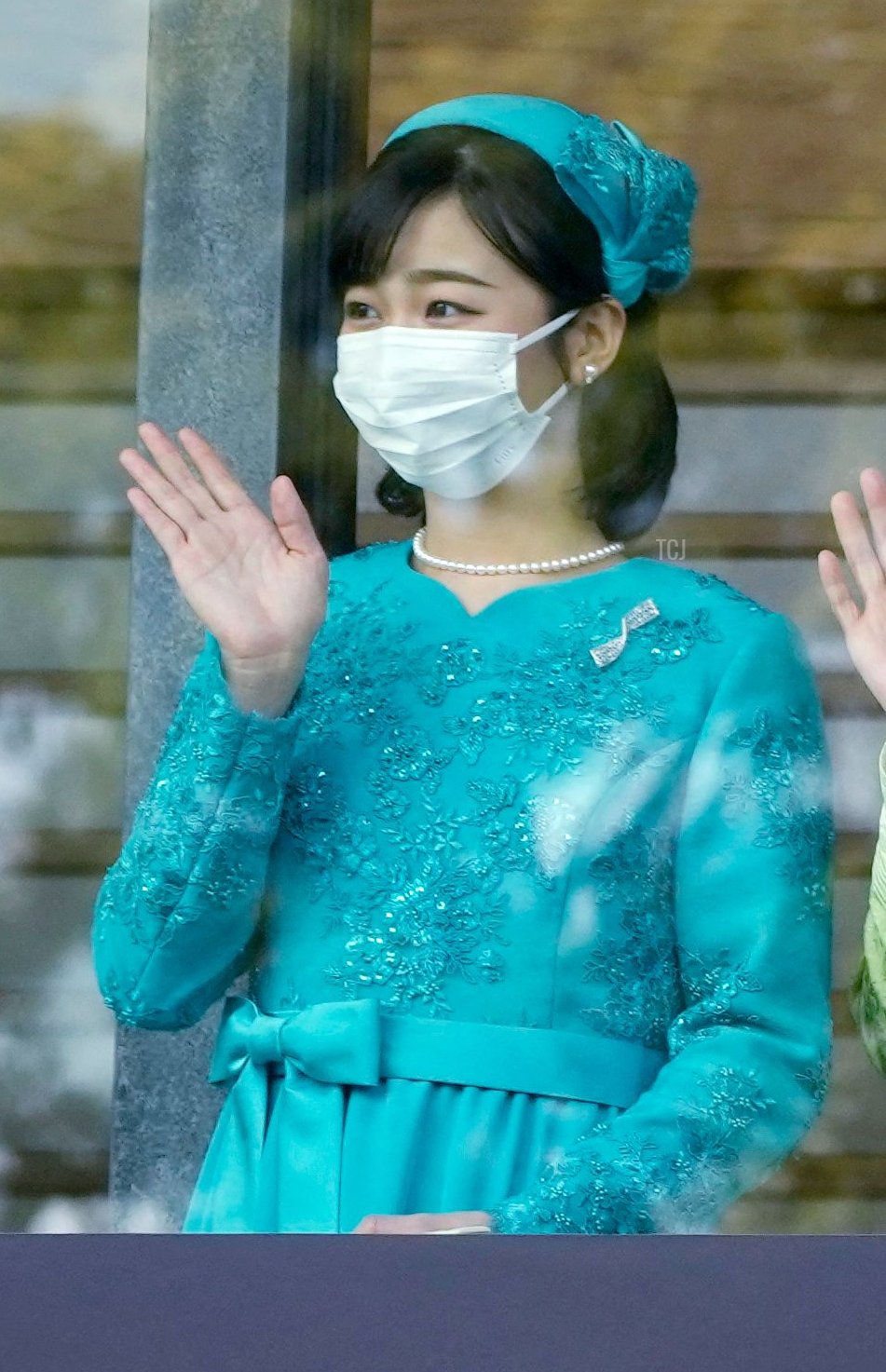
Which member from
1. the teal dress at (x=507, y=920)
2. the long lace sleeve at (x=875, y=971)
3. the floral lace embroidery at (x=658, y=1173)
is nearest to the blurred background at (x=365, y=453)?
the teal dress at (x=507, y=920)

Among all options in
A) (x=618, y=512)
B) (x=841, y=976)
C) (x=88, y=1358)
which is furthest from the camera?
(x=618, y=512)

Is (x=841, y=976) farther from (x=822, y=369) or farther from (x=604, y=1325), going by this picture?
(x=822, y=369)

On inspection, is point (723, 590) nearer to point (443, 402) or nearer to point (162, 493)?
point (443, 402)

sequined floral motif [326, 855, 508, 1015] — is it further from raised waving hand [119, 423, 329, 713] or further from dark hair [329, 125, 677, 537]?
dark hair [329, 125, 677, 537]

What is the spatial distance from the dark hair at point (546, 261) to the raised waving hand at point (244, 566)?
0.15m

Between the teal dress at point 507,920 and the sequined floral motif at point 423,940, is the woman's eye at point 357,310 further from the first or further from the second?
the sequined floral motif at point 423,940

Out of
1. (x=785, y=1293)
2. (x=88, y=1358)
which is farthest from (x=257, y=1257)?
(x=785, y=1293)

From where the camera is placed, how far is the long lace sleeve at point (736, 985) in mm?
2244

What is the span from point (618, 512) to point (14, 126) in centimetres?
69

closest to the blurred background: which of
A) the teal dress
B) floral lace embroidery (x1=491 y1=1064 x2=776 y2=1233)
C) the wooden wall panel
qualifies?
the wooden wall panel

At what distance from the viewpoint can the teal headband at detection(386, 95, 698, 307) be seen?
97.6 inches

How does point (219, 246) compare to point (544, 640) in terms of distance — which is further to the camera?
point (219, 246)

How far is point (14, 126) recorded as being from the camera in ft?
8.43

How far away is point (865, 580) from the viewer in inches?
94.8
